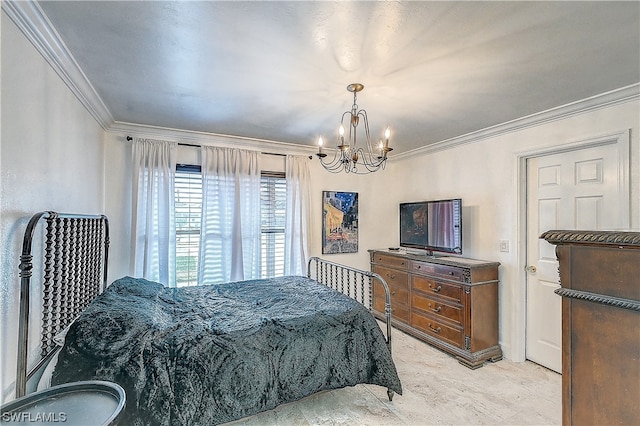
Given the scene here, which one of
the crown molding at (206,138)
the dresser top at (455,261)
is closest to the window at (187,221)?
the crown molding at (206,138)

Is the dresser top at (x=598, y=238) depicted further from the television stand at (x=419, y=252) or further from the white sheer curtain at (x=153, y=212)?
the white sheer curtain at (x=153, y=212)

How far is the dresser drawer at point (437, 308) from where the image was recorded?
10.4ft

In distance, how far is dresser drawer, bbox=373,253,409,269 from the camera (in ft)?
12.7

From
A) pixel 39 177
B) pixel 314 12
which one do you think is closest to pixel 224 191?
pixel 39 177

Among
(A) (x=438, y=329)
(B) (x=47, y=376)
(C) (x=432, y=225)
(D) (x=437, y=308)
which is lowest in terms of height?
(A) (x=438, y=329)

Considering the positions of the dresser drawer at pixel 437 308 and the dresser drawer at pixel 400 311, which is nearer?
the dresser drawer at pixel 437 308

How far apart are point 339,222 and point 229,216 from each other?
5.28 ft

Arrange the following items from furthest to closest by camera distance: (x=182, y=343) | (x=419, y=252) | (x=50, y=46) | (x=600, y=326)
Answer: (x=419, y=252) < (x=182, y=343) < (x=50, y=46) < (x=600, y=326)

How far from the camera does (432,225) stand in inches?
150

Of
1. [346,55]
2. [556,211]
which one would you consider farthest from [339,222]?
[346,55]

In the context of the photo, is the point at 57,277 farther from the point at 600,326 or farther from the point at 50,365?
the point at 600,326

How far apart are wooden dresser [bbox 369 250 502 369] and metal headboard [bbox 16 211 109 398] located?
3.28 m

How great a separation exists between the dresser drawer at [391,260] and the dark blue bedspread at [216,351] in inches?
60.9

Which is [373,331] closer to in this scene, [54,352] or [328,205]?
[54,352]
